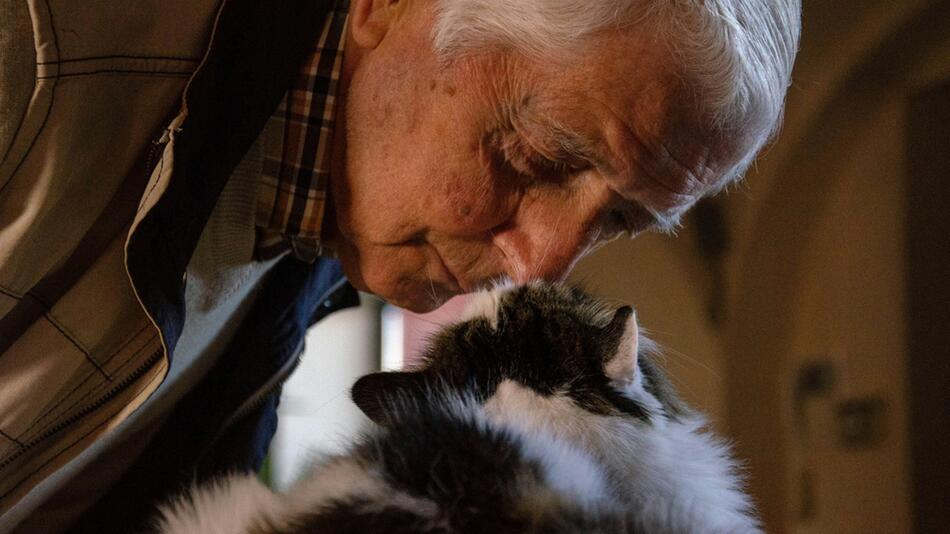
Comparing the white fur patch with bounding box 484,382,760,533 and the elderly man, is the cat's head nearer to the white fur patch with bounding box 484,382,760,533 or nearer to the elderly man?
the white fur patch with bounding box 484,382,760,533

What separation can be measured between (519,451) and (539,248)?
497 millimetres

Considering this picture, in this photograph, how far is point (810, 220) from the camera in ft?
6.15

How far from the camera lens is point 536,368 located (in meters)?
0.66

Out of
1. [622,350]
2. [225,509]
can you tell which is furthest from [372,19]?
[225,509]

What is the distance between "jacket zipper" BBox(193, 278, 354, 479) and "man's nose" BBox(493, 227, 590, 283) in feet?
1.41

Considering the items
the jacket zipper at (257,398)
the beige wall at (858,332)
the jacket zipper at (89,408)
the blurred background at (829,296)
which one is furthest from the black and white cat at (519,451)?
the beige wall at (858,332)

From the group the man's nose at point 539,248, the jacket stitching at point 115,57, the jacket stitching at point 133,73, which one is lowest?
the man's nose at point 539,248

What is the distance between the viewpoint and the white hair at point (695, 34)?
2.73 ft

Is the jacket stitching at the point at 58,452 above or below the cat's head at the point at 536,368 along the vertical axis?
below

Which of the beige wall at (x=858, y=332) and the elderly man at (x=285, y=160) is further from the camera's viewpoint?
the beige wall at (x=858, y=332)

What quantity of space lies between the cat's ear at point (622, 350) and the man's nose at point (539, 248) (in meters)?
0.28

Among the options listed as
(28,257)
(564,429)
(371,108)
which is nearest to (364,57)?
(371,108)

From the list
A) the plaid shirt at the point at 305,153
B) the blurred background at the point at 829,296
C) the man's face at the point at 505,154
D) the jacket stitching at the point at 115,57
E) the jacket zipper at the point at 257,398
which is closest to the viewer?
the jacket stitching at the point at 115,57

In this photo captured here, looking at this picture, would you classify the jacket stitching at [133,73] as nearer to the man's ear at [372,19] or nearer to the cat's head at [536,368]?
the man's ear at [372,19]
